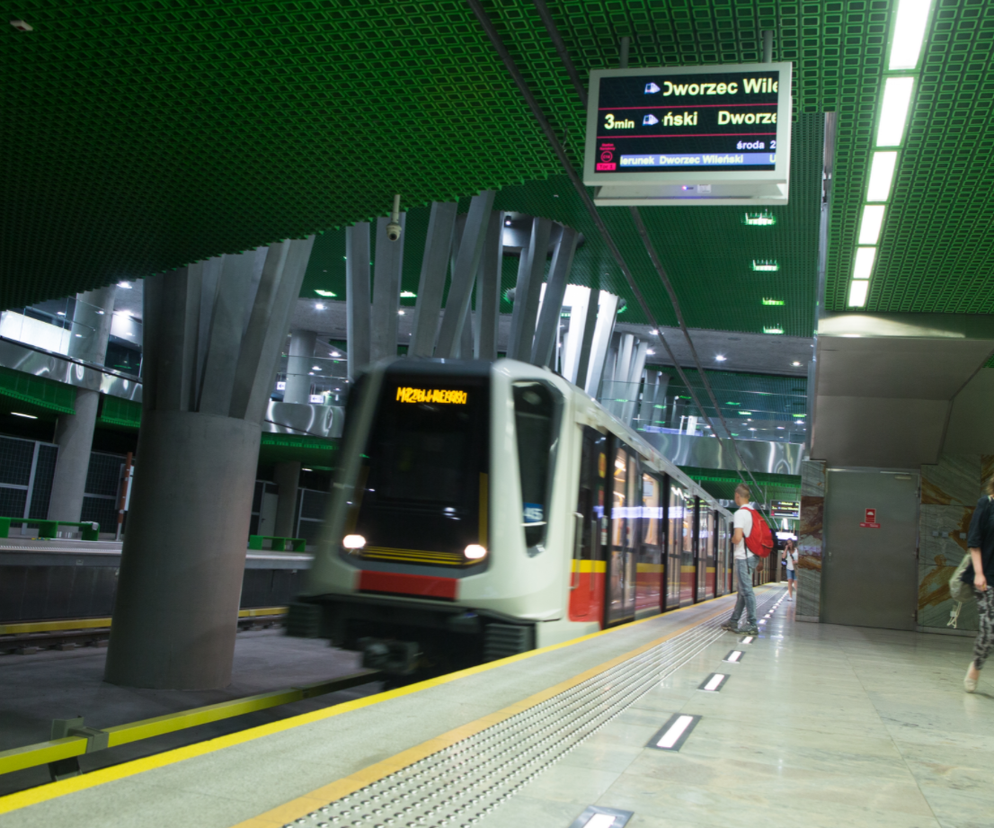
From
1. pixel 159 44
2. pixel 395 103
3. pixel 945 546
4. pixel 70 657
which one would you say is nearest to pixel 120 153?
pixel 159 44

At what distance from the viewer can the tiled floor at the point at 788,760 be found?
9.57ft

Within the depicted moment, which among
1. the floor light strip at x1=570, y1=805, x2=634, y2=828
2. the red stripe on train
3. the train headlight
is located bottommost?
the floor light strip at x1=570, y1=805, x2=634, y2=828

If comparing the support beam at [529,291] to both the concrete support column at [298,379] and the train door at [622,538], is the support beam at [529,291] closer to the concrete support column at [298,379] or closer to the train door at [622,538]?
the train door at [622,538]

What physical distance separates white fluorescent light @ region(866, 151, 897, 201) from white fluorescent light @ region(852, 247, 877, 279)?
102 centimetres

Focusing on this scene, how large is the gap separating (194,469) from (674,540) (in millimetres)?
8119

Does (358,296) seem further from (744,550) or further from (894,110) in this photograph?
(894,110)

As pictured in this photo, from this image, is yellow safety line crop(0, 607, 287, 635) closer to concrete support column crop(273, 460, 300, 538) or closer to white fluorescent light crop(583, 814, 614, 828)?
white fluorescent light crop(583, 814, 614, 828)

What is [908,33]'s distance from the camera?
16.2 ft

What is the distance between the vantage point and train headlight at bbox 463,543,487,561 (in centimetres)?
678

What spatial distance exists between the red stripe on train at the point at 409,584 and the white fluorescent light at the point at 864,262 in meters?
4.67

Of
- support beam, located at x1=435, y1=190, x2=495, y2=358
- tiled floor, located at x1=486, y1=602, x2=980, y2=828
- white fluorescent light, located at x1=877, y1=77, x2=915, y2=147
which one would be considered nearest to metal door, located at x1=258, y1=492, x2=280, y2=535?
support beam, located at x1=435, y1=190, x2=495, y2=358

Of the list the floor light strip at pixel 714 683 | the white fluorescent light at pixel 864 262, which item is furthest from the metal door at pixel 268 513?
the floor light strip at pixel 714 683

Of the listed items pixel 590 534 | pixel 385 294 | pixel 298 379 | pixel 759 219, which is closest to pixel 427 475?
pixel 590 534

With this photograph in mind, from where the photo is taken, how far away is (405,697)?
4434 mm
